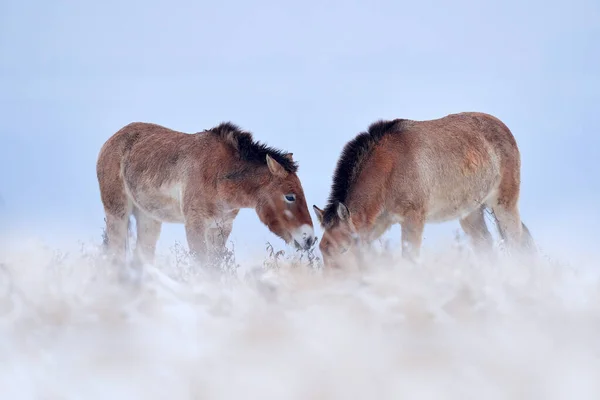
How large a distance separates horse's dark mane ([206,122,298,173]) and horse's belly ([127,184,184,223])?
1052mm

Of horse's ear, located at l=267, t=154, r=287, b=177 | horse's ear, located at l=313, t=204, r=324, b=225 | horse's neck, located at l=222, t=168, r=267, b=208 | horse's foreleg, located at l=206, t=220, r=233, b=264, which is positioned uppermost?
horse's ear, located at l=267, t=154, r=287, b=177

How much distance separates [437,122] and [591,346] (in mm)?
7443

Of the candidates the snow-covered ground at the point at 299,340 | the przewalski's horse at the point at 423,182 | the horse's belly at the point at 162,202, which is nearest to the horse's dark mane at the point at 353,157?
the przewalski's horse at the point at 423,182

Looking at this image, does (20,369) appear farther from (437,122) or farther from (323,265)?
(437,122)

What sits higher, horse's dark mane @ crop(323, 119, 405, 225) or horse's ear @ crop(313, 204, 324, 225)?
horse's dark mane @ crop(323, 119, 405, 225)

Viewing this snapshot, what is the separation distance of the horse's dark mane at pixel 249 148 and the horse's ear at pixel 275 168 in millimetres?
89

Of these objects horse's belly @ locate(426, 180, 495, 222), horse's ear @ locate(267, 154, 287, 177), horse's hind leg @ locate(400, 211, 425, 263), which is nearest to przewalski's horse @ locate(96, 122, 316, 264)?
horse's ear @ locate(267, 154, 287, 177)

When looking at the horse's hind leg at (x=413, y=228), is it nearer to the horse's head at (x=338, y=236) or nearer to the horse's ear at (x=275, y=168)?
the horse's head at (x=338, y=236)

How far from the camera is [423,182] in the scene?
33.4 ft

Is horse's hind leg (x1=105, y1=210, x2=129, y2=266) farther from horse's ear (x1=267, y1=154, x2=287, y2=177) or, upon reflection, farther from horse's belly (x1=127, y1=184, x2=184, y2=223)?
horse's ear (x1=267, y1=154, x2=287, y2=177)

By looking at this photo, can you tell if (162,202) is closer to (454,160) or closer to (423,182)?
(423,182)

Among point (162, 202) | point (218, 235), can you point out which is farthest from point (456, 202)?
point (162, 202)

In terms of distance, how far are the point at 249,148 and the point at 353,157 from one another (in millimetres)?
1549

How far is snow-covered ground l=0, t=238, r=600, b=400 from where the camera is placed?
146 inches
